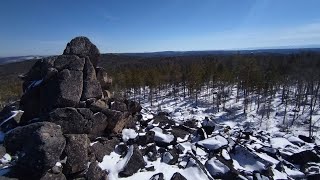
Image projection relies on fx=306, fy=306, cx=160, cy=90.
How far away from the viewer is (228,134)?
4525cm

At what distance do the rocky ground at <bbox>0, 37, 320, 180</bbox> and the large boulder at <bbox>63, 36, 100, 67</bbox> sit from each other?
0.11 metres

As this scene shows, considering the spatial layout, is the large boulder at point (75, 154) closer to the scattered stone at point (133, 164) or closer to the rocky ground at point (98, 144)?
the rocky ground at point (98, 144)

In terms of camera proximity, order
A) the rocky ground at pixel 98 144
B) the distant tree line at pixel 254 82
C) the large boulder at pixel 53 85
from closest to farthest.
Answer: the rocky ground at pixel 98 144 → the large boulder at pixel 53 85 → the distant tree line at pixel 254 82

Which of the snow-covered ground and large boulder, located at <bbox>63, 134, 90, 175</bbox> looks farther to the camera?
the snow-covered ground

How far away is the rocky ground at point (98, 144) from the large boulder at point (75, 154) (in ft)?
0.26

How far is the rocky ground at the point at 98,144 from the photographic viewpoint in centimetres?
2492

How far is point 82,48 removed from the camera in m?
36.2

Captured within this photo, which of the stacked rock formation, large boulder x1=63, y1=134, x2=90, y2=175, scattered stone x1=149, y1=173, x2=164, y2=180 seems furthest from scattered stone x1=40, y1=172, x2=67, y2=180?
scattered stone x1=149, y1=173, x2=164, y2=180

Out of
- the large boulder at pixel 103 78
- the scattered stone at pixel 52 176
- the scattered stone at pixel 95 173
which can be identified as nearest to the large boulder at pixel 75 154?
the scattered stone at pixel 95 173

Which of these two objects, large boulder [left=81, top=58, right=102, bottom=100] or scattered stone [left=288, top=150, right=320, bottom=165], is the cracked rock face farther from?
scattered stone [left=288, top=150, right=320, bottom=165]

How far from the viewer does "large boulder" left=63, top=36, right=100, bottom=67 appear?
117 ft

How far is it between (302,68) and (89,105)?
72.0 m

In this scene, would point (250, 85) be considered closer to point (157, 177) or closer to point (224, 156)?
point (224, 156)

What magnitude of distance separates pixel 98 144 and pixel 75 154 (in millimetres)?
4444
